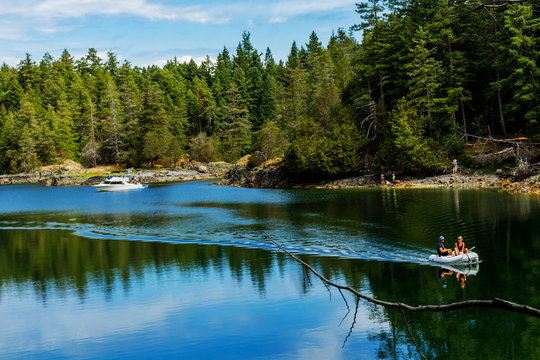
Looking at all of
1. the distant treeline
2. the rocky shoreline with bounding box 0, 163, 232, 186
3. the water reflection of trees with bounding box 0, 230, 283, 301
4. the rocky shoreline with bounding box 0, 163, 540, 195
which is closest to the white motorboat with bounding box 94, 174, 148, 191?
the rocky shoreline with bounding box 0, 163, 540, 195

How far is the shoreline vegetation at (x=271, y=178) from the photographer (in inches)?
1745

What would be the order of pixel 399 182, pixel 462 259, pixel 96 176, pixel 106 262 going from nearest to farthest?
pixel 462 259
pixel 106 262
pixel 399 182
pixel 96 176

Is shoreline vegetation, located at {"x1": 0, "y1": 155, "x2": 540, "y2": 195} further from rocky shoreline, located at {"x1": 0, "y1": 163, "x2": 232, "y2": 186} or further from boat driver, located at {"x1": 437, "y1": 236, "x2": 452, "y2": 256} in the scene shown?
boat driver, located at {"x1": 437, "y1": 236, "x2": 452, "y2": 256}

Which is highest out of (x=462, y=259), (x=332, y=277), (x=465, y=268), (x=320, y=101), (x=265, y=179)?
(x=320, y=101)

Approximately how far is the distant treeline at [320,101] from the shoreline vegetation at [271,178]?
2.19 meters

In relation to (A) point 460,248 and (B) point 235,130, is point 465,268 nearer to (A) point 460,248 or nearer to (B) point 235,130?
(A) point 460,248

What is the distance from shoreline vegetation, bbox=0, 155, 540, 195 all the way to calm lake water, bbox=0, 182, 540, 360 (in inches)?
176

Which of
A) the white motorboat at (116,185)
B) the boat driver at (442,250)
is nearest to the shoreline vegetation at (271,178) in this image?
the boat driver at (442,250)

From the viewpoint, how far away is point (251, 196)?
52281 mm

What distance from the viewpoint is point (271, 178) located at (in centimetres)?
6531

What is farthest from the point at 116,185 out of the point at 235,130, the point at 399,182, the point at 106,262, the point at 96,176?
the point at 106,262

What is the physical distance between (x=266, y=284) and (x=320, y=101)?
174 ft

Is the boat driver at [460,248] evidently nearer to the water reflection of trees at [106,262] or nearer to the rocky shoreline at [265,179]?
the rocky shoreline at [265,179]

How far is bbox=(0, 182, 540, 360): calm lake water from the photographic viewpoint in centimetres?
1215
